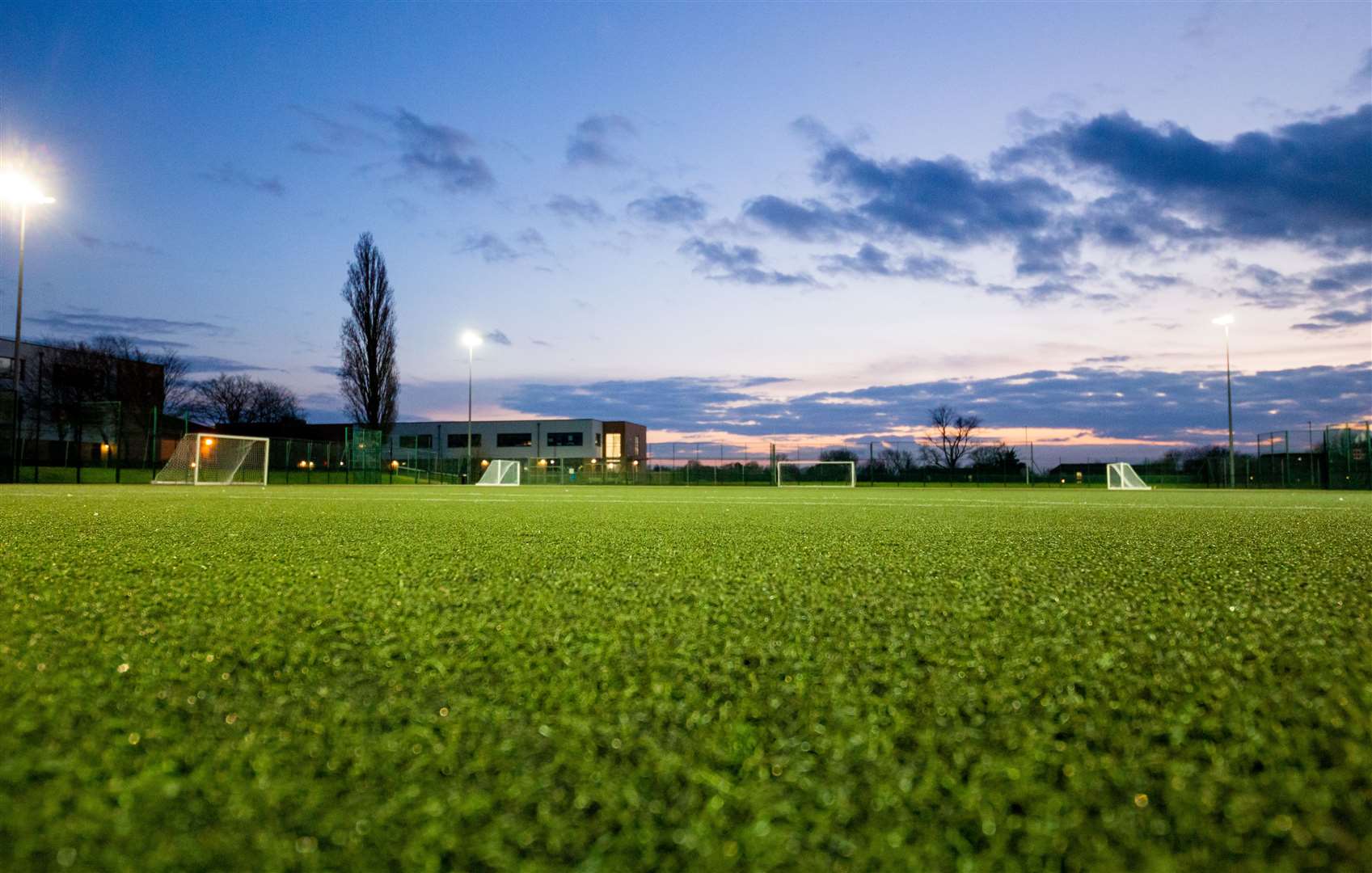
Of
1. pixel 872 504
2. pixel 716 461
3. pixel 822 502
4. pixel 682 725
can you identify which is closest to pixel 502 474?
pixel 716 461

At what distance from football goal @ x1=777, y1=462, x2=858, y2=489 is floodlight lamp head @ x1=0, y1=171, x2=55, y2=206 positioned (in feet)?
91.2

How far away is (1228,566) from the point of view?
2.82 m

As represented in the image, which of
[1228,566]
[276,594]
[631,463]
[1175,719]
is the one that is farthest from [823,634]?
[631,463]

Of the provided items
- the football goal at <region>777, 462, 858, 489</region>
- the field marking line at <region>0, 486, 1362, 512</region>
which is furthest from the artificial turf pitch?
the football goal at <region>777, 462, 858, 489</region>

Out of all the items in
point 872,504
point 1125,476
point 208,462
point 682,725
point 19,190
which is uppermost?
point 19,190

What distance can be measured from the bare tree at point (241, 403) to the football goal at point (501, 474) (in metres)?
34.2

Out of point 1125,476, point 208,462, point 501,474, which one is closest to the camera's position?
point 208,462

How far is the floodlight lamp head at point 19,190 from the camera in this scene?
19.7 m

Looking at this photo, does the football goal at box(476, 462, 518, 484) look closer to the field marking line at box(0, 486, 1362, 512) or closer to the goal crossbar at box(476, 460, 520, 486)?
the goal crossbar at box(476, 460, 520, 486)

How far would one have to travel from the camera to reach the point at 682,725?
40.7 inches

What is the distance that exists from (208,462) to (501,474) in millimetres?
12222

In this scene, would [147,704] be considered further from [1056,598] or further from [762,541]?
[762,541]

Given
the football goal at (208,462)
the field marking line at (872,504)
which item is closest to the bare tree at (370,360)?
the football goal at (208,462)

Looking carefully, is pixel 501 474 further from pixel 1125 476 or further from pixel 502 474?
pixel 1125 476
